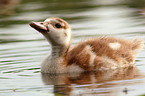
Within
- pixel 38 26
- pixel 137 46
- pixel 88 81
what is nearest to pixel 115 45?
pixel 137 46

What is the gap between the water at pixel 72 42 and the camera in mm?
7469

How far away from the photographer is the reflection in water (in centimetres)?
721

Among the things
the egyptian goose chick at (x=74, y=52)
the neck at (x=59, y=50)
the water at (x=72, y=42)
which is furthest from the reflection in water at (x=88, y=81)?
the neck at (x=59, y=50)

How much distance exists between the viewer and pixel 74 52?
29.4 ft

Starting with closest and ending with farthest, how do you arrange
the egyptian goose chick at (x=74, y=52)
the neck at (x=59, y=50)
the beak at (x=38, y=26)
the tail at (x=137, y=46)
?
the beak at (x=38, y=26) → the egyptian goose chick at (x=74, y=52) → the neck at (x=59, y=50) → the tail at (x=137, y=46)

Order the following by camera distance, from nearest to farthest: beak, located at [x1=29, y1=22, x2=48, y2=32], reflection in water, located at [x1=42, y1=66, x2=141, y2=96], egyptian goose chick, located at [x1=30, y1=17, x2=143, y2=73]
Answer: reflection in water, located at [x1=42, y1=66, x2=141, y2=96] < beak, located at [x1=29, y1=22, x2=48, y2=32] < egyptian goose chick, located at [x1=30, y1=17, x2=143, y2=73]

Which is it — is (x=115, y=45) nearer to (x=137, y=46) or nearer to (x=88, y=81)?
(x=137, y=46)

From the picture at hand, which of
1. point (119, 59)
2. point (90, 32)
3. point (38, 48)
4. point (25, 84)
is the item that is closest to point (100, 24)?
point (90, 32)

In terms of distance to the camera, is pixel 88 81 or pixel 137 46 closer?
pixel 88 81

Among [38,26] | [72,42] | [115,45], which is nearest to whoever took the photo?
[38,26]

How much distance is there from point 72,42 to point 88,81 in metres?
3.77

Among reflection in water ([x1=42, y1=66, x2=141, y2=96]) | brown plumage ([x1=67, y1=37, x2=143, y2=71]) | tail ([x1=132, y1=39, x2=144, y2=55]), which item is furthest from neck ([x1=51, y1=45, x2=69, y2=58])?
tail ([x1=132, y1=39, x2=144, y2=55])

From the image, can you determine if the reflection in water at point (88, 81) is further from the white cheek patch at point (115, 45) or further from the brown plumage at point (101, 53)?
the white cheek patch at point (115, 45)

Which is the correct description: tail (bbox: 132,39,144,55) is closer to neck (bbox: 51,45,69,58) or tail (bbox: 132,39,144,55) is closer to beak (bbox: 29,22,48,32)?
neck (bbox: 51,45,69,58)
